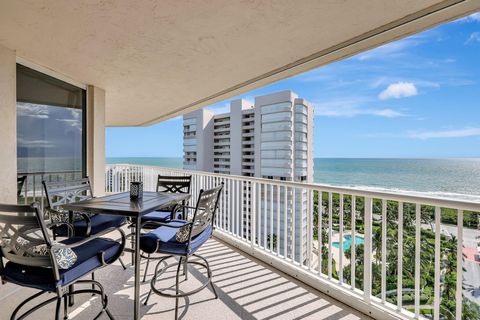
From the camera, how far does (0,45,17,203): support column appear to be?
94.7 inches

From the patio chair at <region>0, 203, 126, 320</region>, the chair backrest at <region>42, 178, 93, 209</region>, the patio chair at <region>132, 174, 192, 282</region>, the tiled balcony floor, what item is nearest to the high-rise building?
the patio chair at <region>132, 174, 192, 282</region>

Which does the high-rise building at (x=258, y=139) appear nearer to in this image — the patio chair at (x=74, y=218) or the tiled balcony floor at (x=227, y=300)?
the tiled balcony floor at (x=227, y=300)

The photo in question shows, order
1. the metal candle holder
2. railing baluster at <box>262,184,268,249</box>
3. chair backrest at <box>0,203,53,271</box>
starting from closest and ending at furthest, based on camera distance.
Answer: chair backrest at <box>0,203,53,271</box>, the metal candle holder, railing baluster at <box>262,184,268,249</box>

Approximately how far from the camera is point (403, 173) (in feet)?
82.8

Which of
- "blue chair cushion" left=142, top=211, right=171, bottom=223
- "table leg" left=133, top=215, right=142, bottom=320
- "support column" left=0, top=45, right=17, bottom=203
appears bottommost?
"table leg" left=133, top=215, right=142, bottom=320

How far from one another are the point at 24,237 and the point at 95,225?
48.1 inches

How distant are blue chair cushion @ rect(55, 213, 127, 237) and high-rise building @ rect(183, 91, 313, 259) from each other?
36.0 ft

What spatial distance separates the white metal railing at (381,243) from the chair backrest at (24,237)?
2028 millimetres

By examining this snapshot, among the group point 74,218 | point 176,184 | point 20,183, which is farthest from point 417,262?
point 20,183

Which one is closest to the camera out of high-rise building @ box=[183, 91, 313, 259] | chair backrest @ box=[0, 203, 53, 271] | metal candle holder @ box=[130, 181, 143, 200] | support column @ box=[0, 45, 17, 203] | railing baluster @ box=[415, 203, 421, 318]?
chair backrest @ box=[0, 203, 53, 271]

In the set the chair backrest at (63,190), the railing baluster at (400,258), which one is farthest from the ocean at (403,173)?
the chair backrest at (63,190)

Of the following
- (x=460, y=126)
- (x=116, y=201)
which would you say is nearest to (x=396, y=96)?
(x=460, y=126)

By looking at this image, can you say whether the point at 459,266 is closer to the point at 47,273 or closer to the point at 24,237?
the point at 47,273

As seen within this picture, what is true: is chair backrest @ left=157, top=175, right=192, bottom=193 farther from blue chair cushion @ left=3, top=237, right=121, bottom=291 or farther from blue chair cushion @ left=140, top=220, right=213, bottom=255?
blue chair cushion @ left=3, top=237, right=121, bottom=291
